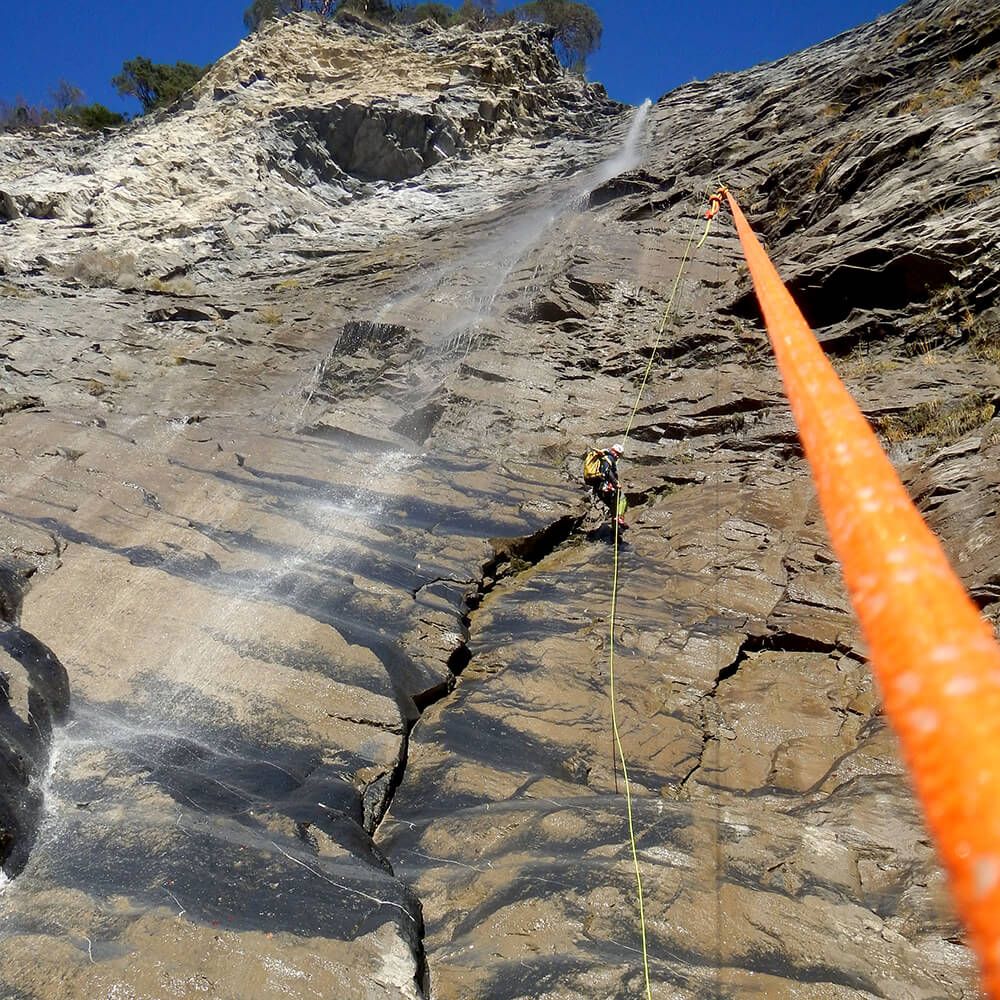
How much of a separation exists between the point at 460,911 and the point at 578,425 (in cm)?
799

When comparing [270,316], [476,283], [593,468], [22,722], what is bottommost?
[22,722]

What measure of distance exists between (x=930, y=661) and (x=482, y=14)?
48.0m

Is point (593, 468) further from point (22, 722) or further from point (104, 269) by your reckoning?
point (104, 269)

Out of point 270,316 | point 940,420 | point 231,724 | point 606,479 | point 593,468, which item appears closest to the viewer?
point 231,724

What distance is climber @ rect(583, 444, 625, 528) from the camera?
8924mm

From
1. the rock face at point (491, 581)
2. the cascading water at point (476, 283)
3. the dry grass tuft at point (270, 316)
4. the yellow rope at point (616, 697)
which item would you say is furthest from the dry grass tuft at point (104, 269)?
the yellow rope at point (616, 697)

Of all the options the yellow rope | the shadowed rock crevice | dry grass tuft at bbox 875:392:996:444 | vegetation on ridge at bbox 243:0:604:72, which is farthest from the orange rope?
vegetation on ridge at bbox 243:0:604:72

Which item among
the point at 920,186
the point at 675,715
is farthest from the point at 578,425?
the point at 920,186

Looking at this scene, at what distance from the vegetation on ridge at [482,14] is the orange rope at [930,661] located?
42235 millimetres

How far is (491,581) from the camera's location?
8.29 metres

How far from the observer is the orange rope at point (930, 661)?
91 cm

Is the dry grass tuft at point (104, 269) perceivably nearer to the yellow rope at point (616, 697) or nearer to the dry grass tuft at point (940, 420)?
the yellow rope at point (616, 697)

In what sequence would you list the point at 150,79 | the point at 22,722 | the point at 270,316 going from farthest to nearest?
the point at 150,79 → the point at 270,316 → the point at 22,722

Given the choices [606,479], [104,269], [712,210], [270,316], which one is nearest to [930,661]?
[606,479]
